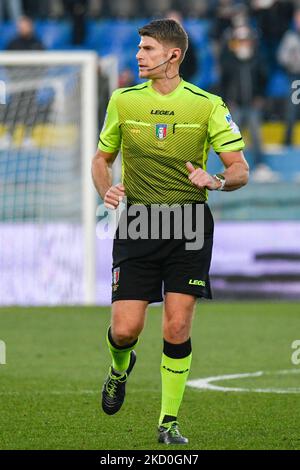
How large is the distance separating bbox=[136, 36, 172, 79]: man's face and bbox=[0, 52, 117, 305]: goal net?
8224mm

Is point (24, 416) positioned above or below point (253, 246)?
above

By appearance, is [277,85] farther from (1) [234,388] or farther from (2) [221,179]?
(2) [221,179]

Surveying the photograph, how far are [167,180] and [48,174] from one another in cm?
917

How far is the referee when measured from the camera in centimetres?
664

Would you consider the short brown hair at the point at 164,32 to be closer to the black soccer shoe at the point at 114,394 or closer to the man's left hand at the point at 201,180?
the man's left hand at the point at 201,180

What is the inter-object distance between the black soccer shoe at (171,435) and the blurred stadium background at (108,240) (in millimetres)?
111

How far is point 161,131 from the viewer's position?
264 inches

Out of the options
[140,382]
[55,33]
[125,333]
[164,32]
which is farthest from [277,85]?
[125,333]

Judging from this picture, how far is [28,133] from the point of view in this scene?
Result: 1578cm

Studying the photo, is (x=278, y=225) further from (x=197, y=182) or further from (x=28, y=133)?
(x=197, y=182)

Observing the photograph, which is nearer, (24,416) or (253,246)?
(24,416)
